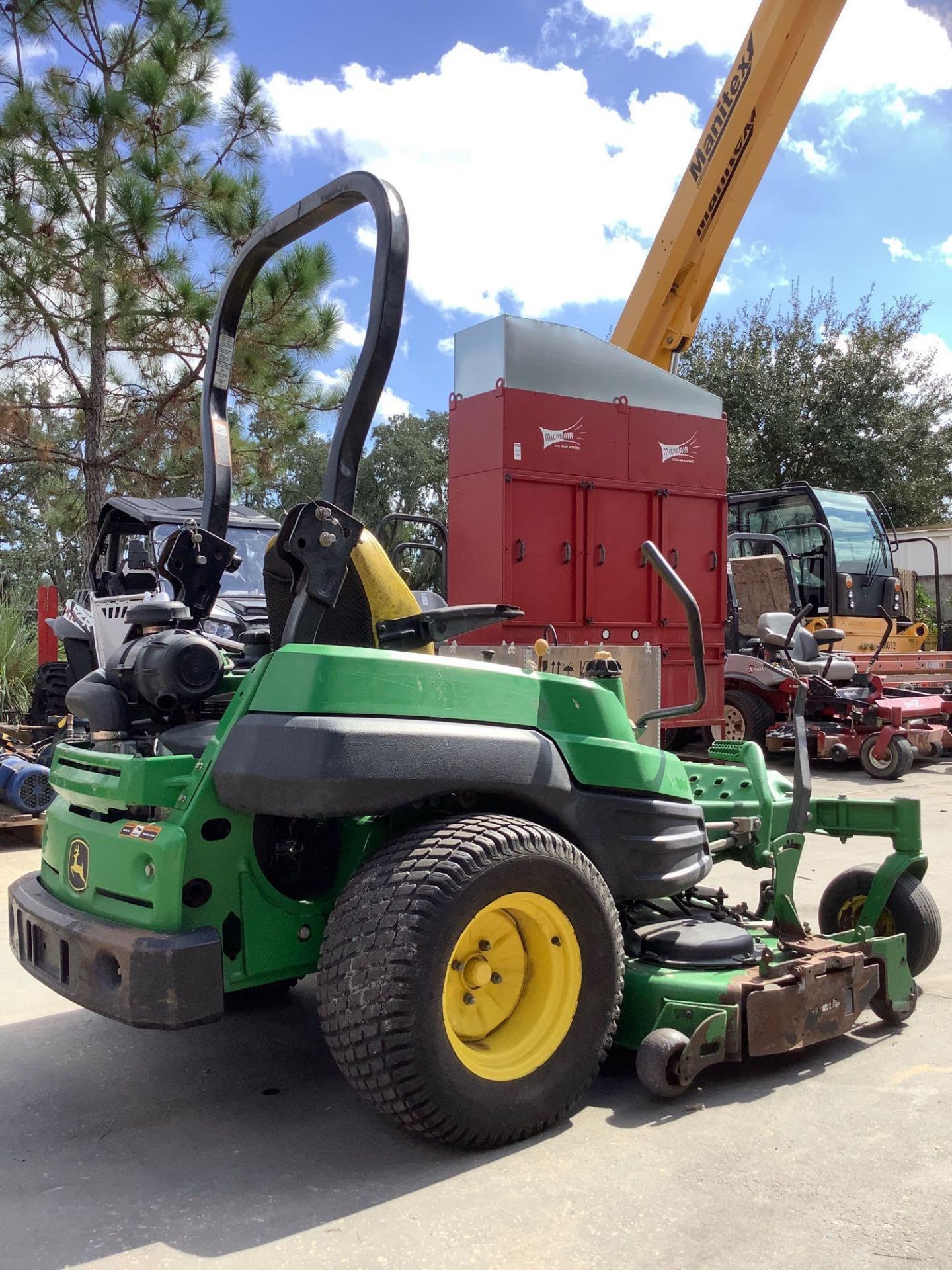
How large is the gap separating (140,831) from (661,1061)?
1.53m

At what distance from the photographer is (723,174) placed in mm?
10312

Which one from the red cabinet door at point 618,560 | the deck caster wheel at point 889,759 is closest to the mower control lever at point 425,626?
the red cabinet door at point 618,560

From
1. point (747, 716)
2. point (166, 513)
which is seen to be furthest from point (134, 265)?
point (747, 716)

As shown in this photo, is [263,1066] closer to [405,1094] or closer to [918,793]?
[405,1094]

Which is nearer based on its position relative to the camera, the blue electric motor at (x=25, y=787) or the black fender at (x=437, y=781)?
the black fender at (x=437, y=781)

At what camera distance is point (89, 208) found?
36.4 feet

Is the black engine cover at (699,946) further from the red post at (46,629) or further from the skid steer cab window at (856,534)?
the skid steer cab window at (856,534)

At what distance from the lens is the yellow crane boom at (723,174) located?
9812 mm

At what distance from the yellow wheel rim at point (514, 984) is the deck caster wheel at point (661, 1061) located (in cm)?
29

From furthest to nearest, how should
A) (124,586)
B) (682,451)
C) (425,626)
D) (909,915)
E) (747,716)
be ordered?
(747,716) → (682,451) → (124,586) → (909,915) → (425,626)

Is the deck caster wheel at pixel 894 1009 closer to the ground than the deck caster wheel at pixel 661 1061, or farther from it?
closer to the ground

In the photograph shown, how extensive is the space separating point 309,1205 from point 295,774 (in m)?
1.00

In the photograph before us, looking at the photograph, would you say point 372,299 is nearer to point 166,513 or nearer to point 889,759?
point 166,513

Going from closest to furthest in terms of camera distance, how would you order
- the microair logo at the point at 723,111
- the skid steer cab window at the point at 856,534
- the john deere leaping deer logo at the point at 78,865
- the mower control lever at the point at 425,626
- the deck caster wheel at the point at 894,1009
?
the john deere leaping deer logo at the point at 78,865 < the mower control lever at the point at 425,626 < the deck caster wheel at the point at 894,1009 < the microair logo at the point at 723,111 < the skid steer cab window at the point at 856,534
